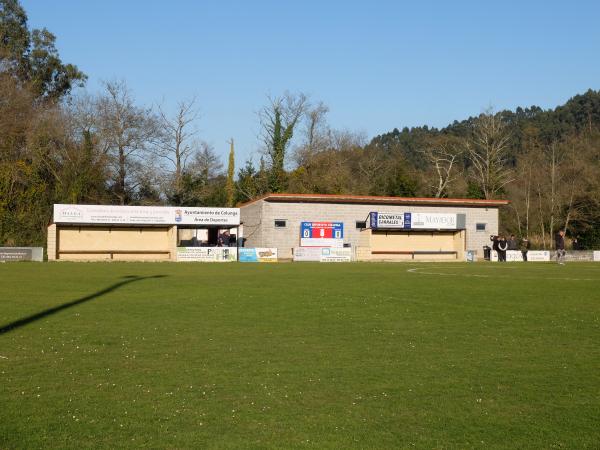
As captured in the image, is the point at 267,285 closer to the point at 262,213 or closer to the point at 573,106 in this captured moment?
the point at 262,213

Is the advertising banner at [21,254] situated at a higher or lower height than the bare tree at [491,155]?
lower

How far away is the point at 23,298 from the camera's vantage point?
19.6 metres

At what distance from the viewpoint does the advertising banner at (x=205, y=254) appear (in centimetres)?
4900

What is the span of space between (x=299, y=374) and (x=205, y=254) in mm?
40260

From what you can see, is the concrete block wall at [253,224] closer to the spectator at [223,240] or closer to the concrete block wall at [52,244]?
the spectator at [223,240]

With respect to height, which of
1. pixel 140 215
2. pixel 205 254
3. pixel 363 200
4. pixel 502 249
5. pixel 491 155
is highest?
pixel 491 155

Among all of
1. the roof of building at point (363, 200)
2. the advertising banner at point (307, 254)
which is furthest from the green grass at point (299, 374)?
the roof of building at point (363, 200)

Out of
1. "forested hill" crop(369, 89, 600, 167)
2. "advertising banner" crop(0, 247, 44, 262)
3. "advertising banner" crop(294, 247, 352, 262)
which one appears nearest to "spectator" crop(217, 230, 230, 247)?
"advertising banner" crop(294, 247, 352, 262)

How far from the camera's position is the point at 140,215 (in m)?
49.5

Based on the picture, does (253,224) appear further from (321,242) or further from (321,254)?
(321,254)

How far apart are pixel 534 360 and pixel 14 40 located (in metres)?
76.0

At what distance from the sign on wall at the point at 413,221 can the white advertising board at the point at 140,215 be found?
11.9m

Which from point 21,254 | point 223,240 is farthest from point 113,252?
point 223,240

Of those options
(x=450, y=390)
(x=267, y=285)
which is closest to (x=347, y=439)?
(x=450, y=390)
